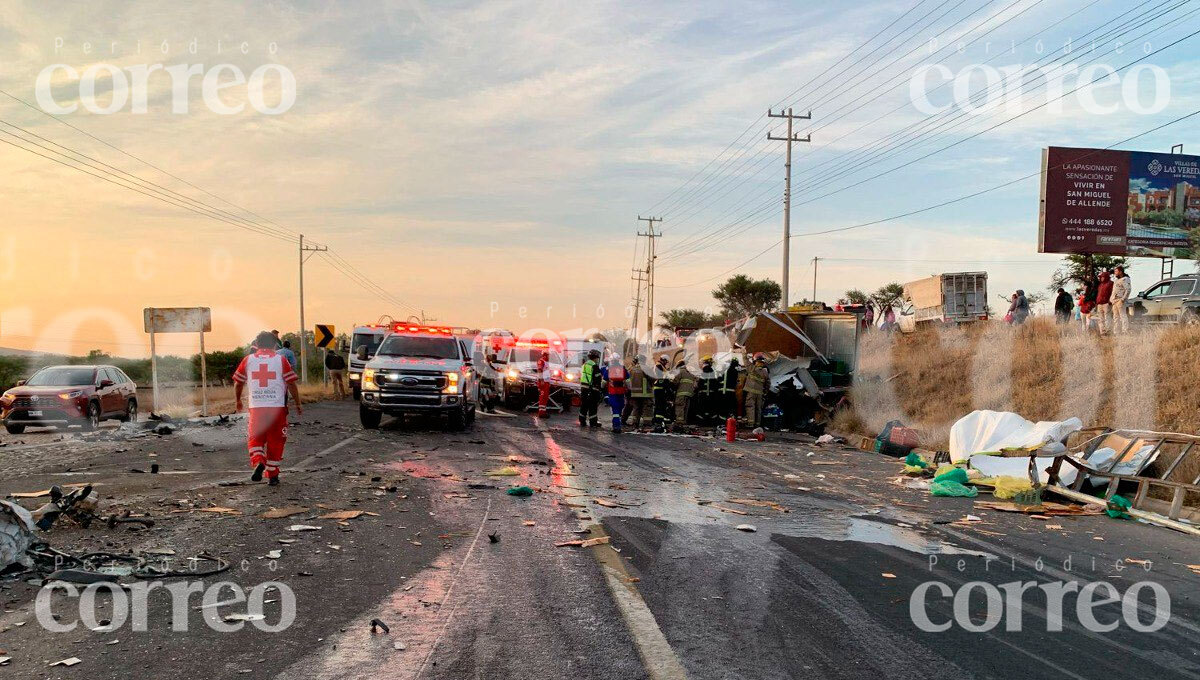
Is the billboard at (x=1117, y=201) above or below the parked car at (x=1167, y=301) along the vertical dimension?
above

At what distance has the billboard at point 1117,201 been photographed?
29.7 meters

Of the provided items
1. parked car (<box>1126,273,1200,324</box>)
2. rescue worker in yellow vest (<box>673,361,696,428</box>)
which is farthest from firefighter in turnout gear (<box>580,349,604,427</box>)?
parked car (<box>1126,273,1200,324</box>)

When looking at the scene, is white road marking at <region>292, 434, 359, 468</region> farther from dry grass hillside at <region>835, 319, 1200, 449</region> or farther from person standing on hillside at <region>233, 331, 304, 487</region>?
dry grass hillside at <region>835, 319, 1200, 449</region>

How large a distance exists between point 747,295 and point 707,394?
2188 inches

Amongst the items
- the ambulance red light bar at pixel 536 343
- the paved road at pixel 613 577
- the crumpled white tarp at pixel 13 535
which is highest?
the ambulance red light bar at pixel 536 343

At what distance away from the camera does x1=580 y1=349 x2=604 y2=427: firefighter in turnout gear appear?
792 inches

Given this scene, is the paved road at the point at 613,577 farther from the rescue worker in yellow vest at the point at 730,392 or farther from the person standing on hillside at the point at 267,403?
the rescue worker in yellow vest at the point at 730,392

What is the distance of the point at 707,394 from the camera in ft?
71.3

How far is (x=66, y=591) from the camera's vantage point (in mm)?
5305

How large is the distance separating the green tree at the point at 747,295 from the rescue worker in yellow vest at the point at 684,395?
52670mm

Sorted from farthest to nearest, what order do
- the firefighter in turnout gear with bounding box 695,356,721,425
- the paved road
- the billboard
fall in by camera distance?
the billboard
the firefighter in turnout gear with bounding box 695,356,721,425
the paved road

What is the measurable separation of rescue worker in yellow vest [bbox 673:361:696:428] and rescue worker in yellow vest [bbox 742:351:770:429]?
1.42 m

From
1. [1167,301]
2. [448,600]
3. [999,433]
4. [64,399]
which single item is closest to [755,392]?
[999,433]

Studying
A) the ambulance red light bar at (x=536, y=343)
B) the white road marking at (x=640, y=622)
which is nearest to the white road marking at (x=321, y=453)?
the white road marking at (x=640, y=622)
